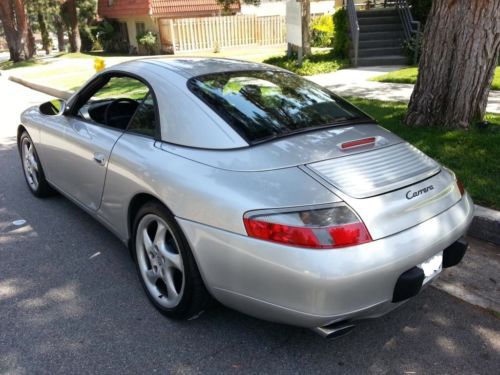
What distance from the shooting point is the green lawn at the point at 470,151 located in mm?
4152

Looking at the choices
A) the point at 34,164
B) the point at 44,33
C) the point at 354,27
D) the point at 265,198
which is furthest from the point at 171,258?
the point at 44,33

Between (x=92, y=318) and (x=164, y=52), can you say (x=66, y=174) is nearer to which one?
(x=92, y=318)

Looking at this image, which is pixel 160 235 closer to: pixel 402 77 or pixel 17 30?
pixel 402 77

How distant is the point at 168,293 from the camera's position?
287 centimetres

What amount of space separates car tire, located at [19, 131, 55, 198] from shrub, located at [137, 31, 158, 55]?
68.7 feet

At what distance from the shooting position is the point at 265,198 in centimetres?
230

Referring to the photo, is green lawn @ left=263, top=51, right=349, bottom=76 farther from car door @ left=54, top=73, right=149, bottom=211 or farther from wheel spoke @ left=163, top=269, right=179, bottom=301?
wheel spoke @ left=163, top=269, right=179, bottom=301

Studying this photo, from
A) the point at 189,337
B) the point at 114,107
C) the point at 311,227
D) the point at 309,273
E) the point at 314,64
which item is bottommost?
the point at 189,337

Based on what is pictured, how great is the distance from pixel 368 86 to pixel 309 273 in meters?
8.46

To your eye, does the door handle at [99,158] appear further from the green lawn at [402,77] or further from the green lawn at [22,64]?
the green lawn at [22,64]

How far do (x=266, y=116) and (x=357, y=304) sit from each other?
130cm

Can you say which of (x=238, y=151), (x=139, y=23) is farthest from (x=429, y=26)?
(x=139, y=23)

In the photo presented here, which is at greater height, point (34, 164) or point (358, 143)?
point (358, 143)

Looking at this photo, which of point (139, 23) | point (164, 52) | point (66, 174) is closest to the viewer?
point (66, 174)
